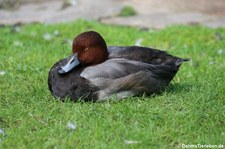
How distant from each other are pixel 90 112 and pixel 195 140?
38.0 inches

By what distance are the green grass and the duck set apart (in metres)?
0.10

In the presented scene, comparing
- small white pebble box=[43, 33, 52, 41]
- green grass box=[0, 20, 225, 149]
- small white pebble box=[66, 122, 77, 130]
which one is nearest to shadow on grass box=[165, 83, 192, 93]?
green grass box=[0, 20, 225, 149]

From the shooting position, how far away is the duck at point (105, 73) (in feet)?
16.9

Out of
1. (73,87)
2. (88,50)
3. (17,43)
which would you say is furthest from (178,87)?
(17,43)

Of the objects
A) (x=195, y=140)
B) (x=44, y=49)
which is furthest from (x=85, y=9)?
(x=195, y=140)

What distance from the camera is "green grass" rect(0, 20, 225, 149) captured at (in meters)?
4.32

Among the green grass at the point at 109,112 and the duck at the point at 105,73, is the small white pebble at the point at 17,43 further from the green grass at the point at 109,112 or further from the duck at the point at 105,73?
the duck at the point at 105,73

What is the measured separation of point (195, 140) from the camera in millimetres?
4332

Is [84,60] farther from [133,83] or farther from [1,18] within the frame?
[1,18]

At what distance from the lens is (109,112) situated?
4879 mm

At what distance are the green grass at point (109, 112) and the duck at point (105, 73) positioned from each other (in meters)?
0.10

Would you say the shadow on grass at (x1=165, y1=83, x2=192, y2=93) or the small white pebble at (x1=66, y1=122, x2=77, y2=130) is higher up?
the small white pebble at (x1=66, y1=122, x2=77, y2=130)

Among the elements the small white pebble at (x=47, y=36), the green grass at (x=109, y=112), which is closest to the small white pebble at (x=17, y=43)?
the green grass at (x=109, y=112)

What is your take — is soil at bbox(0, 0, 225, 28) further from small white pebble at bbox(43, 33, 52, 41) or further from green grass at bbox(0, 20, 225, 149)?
green grass at bbox(0, 20, 225, 149)
